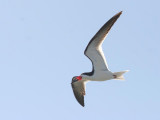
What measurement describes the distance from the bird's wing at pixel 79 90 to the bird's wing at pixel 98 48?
3.87 meters

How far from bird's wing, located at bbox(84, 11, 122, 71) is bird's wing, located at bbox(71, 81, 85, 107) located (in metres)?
3.87

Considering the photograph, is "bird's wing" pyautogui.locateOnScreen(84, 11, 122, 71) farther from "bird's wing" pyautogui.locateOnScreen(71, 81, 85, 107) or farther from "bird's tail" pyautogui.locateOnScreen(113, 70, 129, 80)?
"bird's wing" pyautogui.locateOnScreen(71, 81, 85, 107)

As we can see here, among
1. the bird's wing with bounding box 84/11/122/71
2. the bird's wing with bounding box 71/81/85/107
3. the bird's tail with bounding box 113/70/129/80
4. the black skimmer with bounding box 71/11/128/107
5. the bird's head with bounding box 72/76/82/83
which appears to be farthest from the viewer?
the bird's wing with bounding box 71/81/85/107

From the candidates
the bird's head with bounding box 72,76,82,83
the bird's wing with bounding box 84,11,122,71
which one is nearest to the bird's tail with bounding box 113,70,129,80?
the bird's wing with bounding box 84,11,122,71

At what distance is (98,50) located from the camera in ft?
81.6

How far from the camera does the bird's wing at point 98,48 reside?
23.6 meters

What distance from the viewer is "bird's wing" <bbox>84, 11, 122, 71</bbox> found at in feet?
77.4

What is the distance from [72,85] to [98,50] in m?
5.46

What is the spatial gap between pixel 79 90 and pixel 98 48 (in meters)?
5.53

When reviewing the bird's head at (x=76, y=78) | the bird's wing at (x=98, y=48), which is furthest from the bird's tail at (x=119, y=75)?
the bird's head at (x=76, y=78)

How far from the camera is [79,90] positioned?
29.4 metres

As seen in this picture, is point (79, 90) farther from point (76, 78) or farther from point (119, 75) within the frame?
point (119, 75)

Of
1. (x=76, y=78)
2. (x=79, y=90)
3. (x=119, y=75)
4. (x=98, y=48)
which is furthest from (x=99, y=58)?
(x=79, y=90)

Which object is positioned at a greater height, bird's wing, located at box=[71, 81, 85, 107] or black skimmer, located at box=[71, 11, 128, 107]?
black skimmer, located at box=[71, 11, 128, 107]
